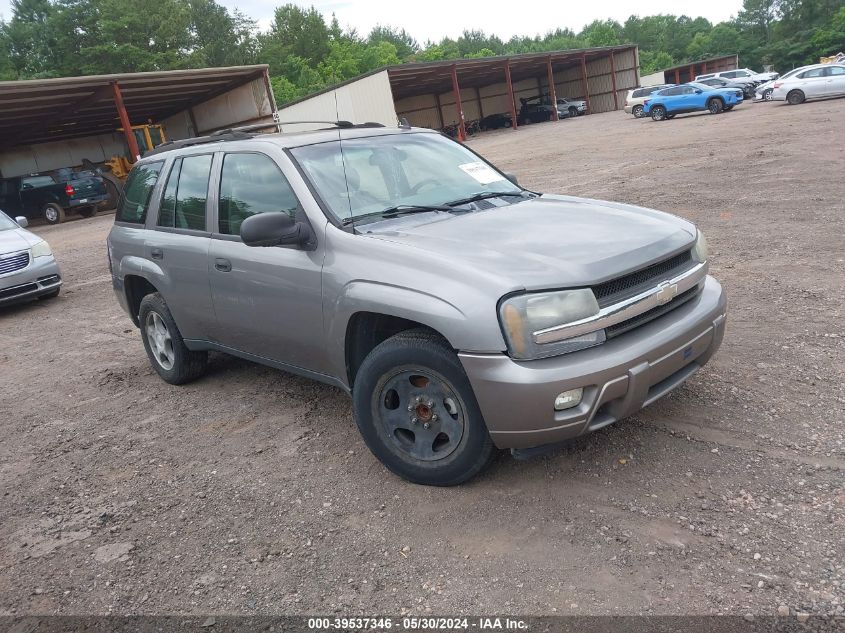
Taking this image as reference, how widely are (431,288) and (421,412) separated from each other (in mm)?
637

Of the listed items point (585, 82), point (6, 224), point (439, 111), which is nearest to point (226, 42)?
point (439, 111)

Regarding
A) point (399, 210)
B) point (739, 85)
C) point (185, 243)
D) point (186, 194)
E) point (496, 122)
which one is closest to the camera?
point (399, 210)

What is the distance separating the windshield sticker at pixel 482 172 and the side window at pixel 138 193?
239 cm

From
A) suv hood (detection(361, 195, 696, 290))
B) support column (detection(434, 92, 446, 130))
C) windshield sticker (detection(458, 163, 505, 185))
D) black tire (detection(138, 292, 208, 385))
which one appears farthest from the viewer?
support column (detection(434, 92, 446, 130))

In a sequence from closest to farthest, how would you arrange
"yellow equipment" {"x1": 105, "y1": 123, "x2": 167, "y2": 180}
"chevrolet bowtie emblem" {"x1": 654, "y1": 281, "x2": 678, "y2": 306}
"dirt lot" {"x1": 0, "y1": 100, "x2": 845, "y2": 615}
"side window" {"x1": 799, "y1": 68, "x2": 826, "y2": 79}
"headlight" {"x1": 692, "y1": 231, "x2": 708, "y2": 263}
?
1. "dirt lot" {"x1": 0, "y1": 100, "x2": 845, "y2": 615}
2. "chevrolet bowtie emblem" {"x1": 654, "y1": 281, "x2": 678, "y2": 306}
3. "headlight" {"x1": 692, "y1": 231, "x2": 708, "y2": 263}
4. "side window" {"x1": 799, "y1": 68, "x2": 826, "y2": 79}
5. "yellow equipment" {"x1": 105, "y1": 123, "x2": 167, "y2": 180}

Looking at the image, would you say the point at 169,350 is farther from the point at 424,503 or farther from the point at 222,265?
the point at 424,503

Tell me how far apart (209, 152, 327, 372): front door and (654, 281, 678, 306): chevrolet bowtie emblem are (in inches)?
66.9

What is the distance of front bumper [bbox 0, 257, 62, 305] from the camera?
9.21 m

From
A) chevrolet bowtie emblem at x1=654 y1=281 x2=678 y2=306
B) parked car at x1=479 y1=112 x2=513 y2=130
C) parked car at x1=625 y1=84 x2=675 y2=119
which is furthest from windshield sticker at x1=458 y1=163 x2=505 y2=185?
parked car at x1=479 y1=112 x2=513 y2=130

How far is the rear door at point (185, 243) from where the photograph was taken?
14.8ft

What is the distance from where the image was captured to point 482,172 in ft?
14.8

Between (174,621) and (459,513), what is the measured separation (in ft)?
4.20

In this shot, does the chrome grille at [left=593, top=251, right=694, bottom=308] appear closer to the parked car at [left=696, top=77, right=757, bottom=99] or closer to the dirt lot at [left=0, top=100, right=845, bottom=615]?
the dirt lot at [left=0, top=100, right=845, bottom=615]

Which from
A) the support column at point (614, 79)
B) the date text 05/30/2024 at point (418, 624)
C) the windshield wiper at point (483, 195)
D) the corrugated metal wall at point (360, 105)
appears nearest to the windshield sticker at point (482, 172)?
the windshield wiper at point (483, 195)
